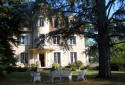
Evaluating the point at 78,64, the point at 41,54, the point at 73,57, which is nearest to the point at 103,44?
the point at 78,64

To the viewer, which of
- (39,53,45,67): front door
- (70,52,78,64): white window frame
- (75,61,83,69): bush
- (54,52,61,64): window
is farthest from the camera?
(39,53,45,67): front door

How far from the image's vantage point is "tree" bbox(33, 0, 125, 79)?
16.7m

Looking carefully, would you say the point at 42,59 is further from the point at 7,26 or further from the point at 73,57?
the point at 7,26

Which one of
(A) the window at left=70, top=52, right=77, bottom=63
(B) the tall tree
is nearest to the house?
(A) the window at left=70, top=52, right=77, bottom=63

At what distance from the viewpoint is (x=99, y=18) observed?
16.6 metres

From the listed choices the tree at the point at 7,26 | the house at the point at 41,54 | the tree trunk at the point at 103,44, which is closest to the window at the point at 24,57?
the house at the point at 41,54

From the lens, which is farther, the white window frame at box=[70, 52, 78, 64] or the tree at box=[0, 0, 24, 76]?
the white window frame at box=[70, 52, 78, 64]

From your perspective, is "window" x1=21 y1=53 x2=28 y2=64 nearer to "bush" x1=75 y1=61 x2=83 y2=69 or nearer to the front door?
the front door

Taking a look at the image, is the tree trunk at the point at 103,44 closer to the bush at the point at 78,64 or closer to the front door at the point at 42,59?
the bush at the point at 78,64

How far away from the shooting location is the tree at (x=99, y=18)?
54.9 feet

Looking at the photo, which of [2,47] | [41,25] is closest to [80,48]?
[41,25]

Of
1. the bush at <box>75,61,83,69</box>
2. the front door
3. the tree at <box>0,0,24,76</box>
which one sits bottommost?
the bush at <box>75,61,83,69</box>

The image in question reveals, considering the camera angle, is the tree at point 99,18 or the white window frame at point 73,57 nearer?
the tree at point 99,18

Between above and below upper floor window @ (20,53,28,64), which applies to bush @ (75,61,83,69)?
below
